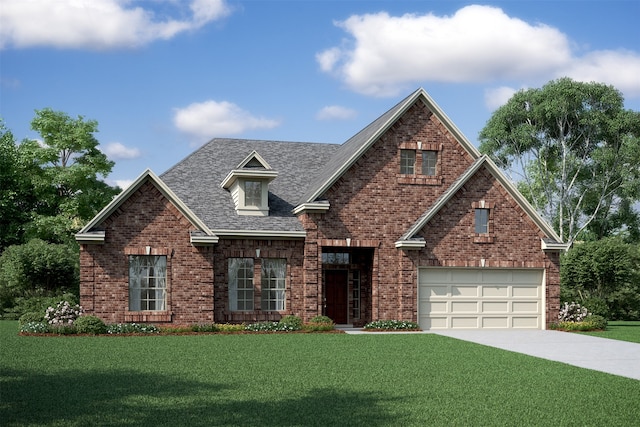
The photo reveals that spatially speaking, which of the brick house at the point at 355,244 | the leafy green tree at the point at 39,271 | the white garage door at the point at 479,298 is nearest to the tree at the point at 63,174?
the leafy green tree at the point at 39,271

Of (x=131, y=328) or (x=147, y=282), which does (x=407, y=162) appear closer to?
(x=147, y=282)

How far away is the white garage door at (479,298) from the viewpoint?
89.8ft

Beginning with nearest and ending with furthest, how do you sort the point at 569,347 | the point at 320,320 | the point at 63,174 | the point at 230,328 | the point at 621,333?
the point at 569,347 → the point at 230,328 → the point at 320,320 → the point at 621,333 → the point at 63,174

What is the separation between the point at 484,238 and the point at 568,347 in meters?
7.51

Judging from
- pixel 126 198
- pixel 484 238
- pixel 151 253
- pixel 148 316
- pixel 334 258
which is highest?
pixel 126 198

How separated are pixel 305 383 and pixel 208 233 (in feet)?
43.7

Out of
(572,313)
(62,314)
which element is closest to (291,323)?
(62,314)

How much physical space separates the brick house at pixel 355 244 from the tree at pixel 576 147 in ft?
69.8

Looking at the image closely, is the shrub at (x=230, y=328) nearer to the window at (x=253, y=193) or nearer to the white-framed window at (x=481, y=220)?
the window at (x=253, y=193)

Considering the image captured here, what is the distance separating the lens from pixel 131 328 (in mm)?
24766

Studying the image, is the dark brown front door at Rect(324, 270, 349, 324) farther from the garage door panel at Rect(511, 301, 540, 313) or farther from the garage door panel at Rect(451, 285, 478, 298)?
the garage door panel at Rect(511, 301, 540, 313)

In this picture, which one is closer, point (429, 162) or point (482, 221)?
point (482, 221)

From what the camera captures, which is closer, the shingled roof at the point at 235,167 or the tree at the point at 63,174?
the shingled roof at the point at 235,167

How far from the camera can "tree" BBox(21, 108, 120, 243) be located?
4500 centimetres
